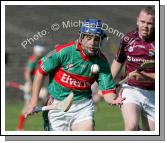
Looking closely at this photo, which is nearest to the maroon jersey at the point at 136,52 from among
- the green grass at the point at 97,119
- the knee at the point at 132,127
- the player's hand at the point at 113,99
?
the knee at the point at 132,127

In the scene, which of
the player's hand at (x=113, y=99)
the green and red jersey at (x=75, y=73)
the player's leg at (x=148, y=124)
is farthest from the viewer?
the player's leg at (x=148, y=124)

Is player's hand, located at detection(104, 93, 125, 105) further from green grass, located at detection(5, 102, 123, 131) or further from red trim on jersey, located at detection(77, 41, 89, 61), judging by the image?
green grass, located at detection(5, 102, 123, 131)

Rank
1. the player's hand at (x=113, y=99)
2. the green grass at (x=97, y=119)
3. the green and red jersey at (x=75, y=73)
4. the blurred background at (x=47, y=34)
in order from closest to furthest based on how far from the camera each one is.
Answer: the player's hand at (x=113, y=99)
the green and red jersey at (x=75, y=73)
the green grass at (x=97, y=119)
the blurred background at (x=47, y=34)

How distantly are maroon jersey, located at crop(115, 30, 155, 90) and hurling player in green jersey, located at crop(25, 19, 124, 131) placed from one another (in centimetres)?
69

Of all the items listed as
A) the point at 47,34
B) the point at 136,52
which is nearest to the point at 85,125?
the point at 136,52

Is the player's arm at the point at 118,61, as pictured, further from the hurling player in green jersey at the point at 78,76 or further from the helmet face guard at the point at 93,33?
the helmet face guard at the point at 93,33

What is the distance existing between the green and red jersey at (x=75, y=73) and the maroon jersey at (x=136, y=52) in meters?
0.69

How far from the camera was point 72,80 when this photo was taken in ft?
26.4

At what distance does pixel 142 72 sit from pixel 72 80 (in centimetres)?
105

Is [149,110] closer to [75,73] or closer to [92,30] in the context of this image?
[75,73]

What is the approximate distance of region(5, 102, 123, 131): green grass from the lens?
41.5 feet

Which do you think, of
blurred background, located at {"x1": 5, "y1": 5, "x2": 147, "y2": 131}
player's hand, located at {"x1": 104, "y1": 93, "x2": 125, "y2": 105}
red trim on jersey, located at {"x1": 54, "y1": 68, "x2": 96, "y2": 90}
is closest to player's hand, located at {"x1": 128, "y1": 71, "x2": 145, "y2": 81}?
player's hand, located at {"x1": 104, "y1": 93, "x2": 125, "y2": 105}

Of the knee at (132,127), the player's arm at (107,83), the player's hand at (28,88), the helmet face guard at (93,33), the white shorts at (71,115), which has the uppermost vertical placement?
the helmet face guard at (93,33)

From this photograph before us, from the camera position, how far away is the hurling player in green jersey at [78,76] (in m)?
7.85
